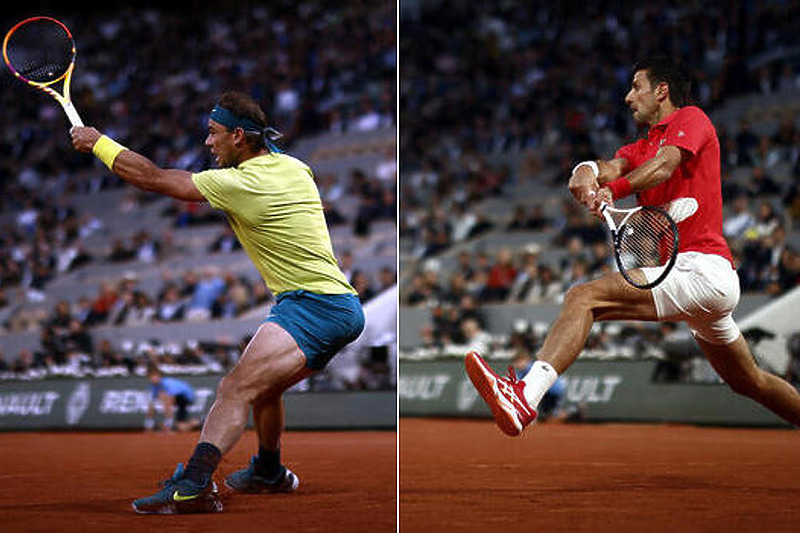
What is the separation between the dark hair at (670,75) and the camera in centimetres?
679

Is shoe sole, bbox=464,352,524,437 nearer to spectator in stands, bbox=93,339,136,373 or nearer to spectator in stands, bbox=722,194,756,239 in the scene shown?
spectator in stands, bbox=722,194,756,239

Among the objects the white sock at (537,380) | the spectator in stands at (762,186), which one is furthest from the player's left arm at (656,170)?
the spectator in stands at (762,186)

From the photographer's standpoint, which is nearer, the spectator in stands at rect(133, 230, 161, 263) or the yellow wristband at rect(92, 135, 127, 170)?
the yellow wristband at rect(92, 135, 127, 170)

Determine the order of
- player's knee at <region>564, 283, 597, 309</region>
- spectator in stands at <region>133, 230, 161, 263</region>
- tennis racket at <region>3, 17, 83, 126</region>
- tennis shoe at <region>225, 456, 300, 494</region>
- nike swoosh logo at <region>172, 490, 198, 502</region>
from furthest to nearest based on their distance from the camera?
spectator in stands at <region>133, 230, 161, 263</region> < tennis racket at <region>3, 17, 83, 126</region> < tennis shoe at <region>225, 456, 300, 494</region> < player's knee at <region>564, 283, 597, 309</region> < nike swoosh logo at <region>172, 490, 198, 502</region>

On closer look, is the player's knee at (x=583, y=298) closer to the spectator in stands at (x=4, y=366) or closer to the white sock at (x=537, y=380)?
the white sock at (x=537, y=380)

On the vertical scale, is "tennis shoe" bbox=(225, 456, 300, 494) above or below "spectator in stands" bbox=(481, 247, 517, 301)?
below

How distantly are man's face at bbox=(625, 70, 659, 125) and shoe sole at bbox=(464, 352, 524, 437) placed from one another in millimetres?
1885

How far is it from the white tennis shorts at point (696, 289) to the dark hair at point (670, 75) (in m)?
1.04

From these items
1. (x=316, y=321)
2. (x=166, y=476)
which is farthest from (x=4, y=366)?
(x=316, y=321)

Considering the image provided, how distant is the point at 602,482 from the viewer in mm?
7531

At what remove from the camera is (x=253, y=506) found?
20.4 feet

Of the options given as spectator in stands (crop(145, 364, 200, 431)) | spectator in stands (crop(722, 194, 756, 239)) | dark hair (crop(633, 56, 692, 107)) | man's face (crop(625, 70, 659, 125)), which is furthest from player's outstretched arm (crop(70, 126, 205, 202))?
spectator in stands (crop(722, 194, 756, 239))

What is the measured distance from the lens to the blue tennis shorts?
6.22 metres

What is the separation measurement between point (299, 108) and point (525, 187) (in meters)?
6.28
